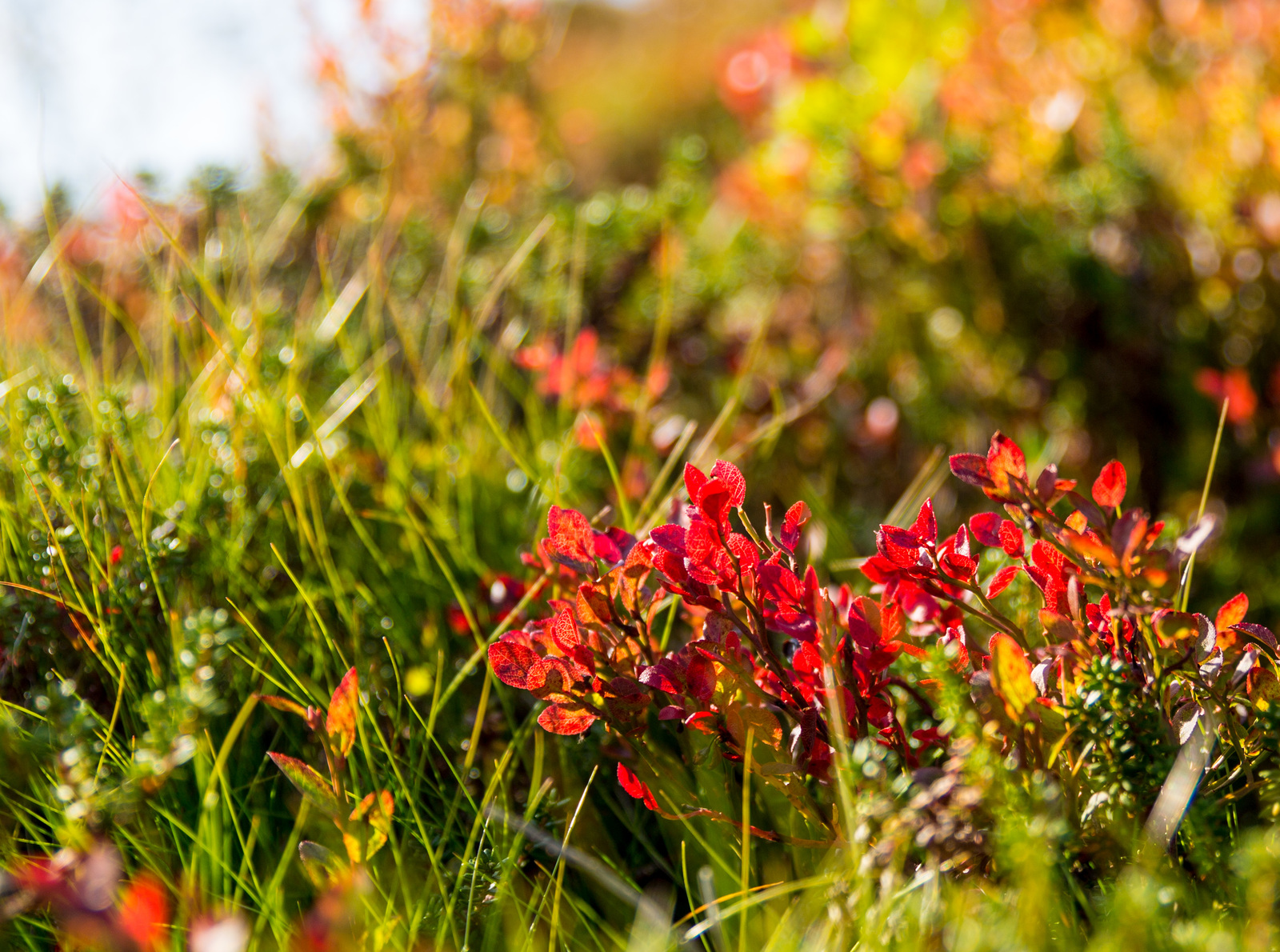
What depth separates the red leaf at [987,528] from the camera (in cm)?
89

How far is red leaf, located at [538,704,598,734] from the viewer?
884 millimetres

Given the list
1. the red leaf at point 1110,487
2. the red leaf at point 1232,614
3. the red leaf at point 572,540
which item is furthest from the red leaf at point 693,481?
the red leaf at point 1232,614

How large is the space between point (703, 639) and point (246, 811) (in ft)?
1.84

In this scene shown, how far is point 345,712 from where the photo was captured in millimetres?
870

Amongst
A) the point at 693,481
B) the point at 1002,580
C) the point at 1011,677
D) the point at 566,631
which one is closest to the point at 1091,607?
the point at 1002,580

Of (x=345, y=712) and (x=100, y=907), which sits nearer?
(x=100, y=907)

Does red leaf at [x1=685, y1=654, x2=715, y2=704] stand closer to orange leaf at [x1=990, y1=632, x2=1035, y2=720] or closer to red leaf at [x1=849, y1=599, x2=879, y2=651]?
red leaf at [x1=849, y1=599, x2=879, y2=651]

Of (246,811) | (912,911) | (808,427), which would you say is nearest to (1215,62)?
(808,427)

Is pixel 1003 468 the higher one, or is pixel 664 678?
pixel 1003 468

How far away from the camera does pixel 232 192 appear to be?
2.24 metres

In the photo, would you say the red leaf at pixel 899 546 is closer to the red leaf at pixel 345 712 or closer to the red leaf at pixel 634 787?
the red leaf at pixel 634 787

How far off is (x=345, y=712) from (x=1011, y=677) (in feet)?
2.00

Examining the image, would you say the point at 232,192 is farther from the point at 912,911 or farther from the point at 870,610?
the point at 912,911

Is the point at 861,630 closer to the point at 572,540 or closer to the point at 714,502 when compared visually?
the point at 714,502
